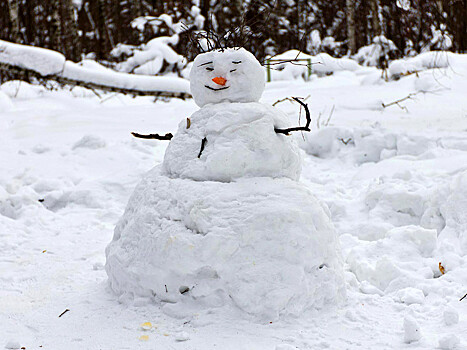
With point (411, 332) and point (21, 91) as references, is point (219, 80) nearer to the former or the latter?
point (411, 332)

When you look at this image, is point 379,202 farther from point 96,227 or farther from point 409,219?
point 96,227

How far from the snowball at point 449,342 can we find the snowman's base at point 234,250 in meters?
0.54

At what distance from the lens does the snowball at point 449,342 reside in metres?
1.94

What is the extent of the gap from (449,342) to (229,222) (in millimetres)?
1052

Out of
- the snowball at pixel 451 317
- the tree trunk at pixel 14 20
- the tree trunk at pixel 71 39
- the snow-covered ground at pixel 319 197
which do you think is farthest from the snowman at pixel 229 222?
the tree trunk at pixel 71 39

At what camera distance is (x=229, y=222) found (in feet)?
7.34

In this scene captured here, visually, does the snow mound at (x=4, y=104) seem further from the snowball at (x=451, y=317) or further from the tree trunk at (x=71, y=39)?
the snowball at (x=451, y=317)

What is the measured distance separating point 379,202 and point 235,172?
193cm

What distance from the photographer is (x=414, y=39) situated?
10.7 m

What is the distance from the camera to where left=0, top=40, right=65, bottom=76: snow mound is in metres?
5.04

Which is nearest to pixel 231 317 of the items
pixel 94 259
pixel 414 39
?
pixel 94 259

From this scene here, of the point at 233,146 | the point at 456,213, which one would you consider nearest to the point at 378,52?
the point at 456,213

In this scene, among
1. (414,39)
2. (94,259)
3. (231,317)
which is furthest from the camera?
(414,39)

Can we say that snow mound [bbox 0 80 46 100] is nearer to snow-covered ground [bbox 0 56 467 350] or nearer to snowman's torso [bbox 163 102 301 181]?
snow-covered ground [bbox 0 56 467 350]
